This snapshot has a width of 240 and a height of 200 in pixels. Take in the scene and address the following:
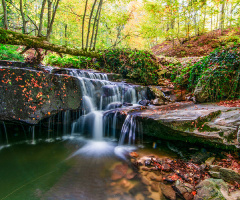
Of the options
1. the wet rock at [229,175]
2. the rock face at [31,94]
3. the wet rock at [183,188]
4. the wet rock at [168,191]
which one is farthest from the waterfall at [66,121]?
the wet rock at [229,175]

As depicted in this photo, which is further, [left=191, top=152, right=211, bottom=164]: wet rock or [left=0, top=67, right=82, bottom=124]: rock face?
[left=0, top=67, right=82, bottom=124]: rock face

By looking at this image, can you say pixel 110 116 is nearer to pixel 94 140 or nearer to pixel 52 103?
pixel 94 140

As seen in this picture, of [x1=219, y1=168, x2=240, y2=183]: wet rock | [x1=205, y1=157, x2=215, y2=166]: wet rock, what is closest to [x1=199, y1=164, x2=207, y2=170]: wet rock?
[x1=205, y1=157, x2=215, y2=166]: wet rock

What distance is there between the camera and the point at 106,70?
999 centimetres

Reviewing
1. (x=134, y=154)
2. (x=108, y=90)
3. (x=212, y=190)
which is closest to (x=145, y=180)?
(x=134, y=154)

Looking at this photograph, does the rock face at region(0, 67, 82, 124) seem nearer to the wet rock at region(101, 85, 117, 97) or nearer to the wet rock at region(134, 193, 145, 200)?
the wet rock at region(101, 85, 117, 97)

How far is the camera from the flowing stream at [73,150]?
2.70 m

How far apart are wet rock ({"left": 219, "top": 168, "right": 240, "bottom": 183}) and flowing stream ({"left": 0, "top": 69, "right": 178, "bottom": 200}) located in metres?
1.78

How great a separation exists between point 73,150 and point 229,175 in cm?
390

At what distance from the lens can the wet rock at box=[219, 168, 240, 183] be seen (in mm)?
2486

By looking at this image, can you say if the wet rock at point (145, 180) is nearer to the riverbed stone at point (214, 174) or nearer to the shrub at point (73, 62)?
the riverbed stone at point (214, 174)

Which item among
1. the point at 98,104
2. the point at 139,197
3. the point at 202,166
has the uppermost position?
the point at 98,104

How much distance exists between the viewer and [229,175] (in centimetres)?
256

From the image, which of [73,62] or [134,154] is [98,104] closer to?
[134,154]
